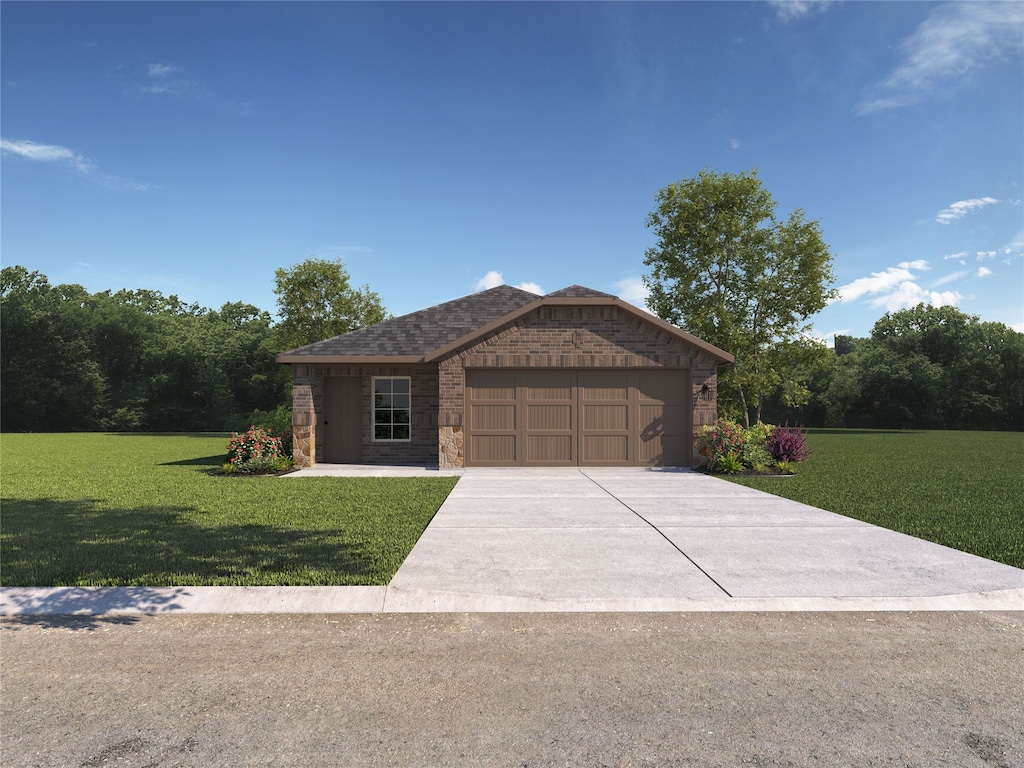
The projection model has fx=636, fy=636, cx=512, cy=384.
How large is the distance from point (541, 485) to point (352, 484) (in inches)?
154

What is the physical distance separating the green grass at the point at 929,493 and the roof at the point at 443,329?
4.29 meters

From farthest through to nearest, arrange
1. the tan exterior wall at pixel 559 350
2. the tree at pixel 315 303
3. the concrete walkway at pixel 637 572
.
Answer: the tree at pixel 315 303 < the tan exterior wall at pixel 559 350 < the concrete walkway at pixel 637 572

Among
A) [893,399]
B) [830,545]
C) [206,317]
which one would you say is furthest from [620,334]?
[206,317]

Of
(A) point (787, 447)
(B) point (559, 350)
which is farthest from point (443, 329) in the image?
(A) point (787, 447)

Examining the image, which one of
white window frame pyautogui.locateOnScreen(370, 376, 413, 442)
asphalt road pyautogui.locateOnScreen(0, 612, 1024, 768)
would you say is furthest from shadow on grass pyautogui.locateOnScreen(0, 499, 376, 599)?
white window frame pyautogui.locateOnScreen(370, 376, 413, 442)

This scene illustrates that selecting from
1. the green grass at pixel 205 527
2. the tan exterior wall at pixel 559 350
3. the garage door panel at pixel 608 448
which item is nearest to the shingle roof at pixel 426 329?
the tan exterior wall at pixel 559 350

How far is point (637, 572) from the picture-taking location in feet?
20.6

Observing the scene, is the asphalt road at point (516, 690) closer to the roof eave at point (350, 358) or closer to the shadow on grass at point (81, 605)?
the shadow on grass at point (81, 605)

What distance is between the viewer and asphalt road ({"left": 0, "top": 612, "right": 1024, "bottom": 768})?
10.4 ft

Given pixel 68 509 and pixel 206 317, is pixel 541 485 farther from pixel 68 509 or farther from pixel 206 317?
pixel 206 317

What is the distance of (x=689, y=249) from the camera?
30078mm

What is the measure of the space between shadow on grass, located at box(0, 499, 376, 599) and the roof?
820 cm

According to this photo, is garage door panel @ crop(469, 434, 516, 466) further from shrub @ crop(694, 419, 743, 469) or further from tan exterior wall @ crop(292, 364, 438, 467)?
shrub @ crop(694, 419, 743, 469)

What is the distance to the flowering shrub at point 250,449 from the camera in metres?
15.7
